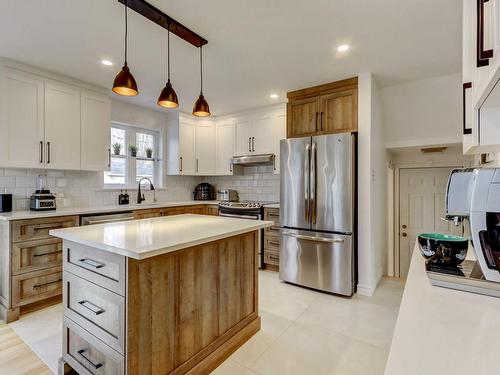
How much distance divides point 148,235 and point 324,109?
2.63m

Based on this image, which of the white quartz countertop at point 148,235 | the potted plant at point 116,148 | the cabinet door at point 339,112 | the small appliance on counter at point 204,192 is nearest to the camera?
the white quartz countertop at point 148,235

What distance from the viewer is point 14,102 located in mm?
2707

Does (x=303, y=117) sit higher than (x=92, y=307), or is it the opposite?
(x=303, y=117)

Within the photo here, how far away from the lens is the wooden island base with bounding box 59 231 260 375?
4.57ft

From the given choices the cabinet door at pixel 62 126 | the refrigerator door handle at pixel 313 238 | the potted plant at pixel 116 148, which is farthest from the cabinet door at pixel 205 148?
the refrigerator door handle at pixel 313 238

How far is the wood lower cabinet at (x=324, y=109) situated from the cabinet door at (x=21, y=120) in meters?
2.97

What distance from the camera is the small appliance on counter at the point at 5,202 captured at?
271cm

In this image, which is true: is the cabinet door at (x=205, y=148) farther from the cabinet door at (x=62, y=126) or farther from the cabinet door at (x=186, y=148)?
the cabinet door at (x=62, y=126)

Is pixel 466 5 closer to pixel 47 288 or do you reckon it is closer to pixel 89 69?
pixel 89 69

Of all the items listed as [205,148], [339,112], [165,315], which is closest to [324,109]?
[339,112]

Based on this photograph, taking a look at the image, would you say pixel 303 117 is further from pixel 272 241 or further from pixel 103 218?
pixel 103 218

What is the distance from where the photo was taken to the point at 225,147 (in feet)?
15.4

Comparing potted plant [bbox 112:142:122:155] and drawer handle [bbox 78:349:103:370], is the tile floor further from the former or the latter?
potted plant [bbox 112:142:122:155]

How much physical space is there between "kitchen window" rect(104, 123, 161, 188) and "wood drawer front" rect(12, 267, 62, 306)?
5.01 ft
